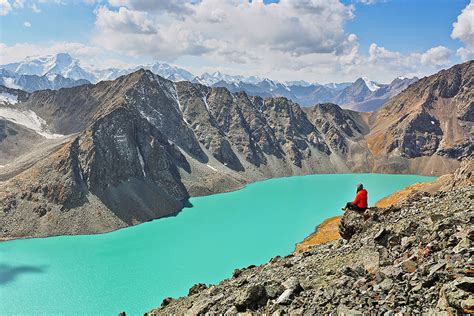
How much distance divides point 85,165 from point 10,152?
52.5 m

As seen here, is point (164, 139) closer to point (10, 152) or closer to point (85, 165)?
point (85, 165)

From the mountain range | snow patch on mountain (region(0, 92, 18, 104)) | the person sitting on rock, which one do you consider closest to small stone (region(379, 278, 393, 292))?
the person sitting on rock

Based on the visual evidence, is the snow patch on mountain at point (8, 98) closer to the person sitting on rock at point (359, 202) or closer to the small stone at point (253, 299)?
the person sitting on rock at point (359, 202)

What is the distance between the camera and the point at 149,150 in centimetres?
11669

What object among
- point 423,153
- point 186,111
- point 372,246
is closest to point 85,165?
point 186,111

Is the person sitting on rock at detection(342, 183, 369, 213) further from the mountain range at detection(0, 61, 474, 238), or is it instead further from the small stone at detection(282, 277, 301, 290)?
the mountain range at detection(0, 61, 474, 238)

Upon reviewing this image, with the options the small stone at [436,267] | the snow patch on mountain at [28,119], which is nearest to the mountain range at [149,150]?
the snow patch on mountain at [28,119]

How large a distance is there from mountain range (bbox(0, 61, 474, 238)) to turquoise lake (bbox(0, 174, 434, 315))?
8.72 metres

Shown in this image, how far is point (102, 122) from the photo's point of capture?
10775 centimetres

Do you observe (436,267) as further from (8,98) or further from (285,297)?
(8,98)

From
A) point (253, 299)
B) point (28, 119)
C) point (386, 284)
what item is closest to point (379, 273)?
point (386, 284)

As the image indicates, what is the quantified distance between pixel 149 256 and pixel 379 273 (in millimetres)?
57574

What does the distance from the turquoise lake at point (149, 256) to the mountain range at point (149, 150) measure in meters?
8.72

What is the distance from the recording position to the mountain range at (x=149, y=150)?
296 feet
